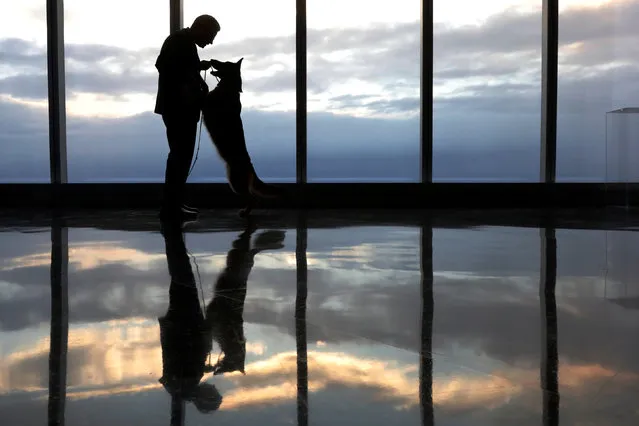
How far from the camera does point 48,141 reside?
5387 millimetres

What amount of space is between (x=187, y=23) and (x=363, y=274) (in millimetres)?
4052

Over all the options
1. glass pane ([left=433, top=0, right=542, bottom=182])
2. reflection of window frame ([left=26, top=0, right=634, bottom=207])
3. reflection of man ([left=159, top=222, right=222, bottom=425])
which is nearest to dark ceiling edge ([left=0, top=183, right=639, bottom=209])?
reflection of window frame ([left=26, top=0, right=634, bottom=207])

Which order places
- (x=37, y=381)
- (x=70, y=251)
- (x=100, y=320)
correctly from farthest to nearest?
(x=70, y=251)
(x=100, y=320)
(x=37, y=381)

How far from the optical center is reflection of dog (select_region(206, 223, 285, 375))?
43.7 inches

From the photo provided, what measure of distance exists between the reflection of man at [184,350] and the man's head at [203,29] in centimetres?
226

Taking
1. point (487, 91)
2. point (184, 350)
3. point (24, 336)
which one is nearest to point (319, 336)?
point (184, 350)

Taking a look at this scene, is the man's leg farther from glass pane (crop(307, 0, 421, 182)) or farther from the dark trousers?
glass pane (crop(307, 0, 421, 182))

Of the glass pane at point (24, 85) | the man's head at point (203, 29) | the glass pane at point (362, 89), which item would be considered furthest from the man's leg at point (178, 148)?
the glass pane at point (24, 85)

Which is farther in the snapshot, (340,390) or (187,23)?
(187,23)

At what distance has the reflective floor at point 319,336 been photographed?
2.86ft

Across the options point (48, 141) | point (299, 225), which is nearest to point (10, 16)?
point (48, 141)

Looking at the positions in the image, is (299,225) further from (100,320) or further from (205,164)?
(100,320)

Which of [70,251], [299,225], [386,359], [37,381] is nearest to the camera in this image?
[37,381]

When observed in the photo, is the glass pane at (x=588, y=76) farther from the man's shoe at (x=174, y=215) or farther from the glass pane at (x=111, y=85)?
the glass pane at (x=111, y=85)
